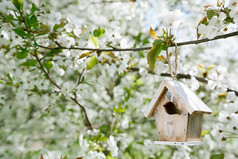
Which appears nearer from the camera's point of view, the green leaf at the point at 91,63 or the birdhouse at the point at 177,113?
the birdhouse at the point at 177,113

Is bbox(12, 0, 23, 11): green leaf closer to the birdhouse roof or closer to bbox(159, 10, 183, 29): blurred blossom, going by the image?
bbox(159, 10, 183, 29): blurred blossom

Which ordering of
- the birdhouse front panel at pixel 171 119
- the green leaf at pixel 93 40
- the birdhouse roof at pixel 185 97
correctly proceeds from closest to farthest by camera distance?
the birdhouse roof at pixel 185 97 → the birdhouse front panel at pixel 171 119 → the green leaf at pixel 93 40

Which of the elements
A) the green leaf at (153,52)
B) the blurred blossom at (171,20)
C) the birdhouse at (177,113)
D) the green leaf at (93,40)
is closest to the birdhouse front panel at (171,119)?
the birdhouse at (177,113)

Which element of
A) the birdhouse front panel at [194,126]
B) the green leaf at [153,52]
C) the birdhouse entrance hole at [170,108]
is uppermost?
the green leaf at [153,52]

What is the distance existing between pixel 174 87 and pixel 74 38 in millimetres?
867

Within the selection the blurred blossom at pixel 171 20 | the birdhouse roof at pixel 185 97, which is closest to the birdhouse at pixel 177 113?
the birdhouse roof at pixel 185 97

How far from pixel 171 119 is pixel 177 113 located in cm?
5

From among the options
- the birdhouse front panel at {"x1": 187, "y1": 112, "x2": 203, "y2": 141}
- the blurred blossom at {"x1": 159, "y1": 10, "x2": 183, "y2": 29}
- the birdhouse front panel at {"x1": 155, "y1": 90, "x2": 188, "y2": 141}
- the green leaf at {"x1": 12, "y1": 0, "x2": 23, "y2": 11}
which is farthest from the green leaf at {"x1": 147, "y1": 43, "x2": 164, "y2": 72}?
the green leaf at {"x1": 12, "y1": 0, "x2": 23, "y2": 11}

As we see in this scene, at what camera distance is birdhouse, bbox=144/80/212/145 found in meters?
1.24

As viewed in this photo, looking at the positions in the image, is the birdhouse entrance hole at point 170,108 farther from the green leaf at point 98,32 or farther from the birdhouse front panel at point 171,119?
the green leaf at point 98,32

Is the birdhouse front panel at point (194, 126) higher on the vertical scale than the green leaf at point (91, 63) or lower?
lower

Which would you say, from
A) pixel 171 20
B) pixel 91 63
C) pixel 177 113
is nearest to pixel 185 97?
pixel 177 113

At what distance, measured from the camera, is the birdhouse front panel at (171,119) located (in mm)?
1288

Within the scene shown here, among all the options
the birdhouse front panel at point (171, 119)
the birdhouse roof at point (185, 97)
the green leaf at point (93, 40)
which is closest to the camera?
the birdhouse roof at point (185, 97)
